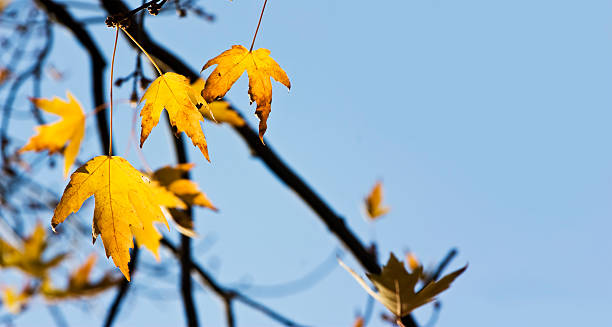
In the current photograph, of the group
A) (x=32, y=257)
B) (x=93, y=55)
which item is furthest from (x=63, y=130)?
(x=32, y=257)

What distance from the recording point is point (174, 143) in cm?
237

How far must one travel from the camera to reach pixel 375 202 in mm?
2736

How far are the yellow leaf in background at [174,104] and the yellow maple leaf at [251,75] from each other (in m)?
0.05

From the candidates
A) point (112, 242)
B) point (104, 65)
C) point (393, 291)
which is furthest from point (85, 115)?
point (393, 291)

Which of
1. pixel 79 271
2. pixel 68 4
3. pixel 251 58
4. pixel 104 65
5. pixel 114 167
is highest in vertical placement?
pixel 68 4

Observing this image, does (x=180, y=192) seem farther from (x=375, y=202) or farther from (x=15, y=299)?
(x=15, y=299)

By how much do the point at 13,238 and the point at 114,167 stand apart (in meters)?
2.42

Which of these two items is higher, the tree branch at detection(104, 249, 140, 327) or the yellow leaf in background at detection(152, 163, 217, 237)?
the yellow leaf in background at detection(152, 163, 217, 237)

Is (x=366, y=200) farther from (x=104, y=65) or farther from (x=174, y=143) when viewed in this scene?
(x=104, y=65)

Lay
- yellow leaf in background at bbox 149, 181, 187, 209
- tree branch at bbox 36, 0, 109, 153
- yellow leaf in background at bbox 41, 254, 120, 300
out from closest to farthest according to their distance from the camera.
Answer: yellow leaf in background at bbox 149, 181, 187, 209, tree branch at bbox 36, 0, 109, 153, yellow leaf in background at bbox 41, 254, 120, 300

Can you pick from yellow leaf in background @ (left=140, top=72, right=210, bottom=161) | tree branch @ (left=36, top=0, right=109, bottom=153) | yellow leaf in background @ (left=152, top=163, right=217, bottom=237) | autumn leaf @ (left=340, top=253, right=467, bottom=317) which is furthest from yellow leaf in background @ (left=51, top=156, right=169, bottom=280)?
tree branch @ (left=36, top=0, right=109, bottom=153)

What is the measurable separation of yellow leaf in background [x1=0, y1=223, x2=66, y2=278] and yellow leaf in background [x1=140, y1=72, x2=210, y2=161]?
→ 2.44 m

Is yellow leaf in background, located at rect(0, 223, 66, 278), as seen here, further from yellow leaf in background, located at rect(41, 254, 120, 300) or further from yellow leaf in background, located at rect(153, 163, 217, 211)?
yellow leaf in background, located at rect(153, 163, 217, 211)

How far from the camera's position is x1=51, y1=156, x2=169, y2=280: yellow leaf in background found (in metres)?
1.22
